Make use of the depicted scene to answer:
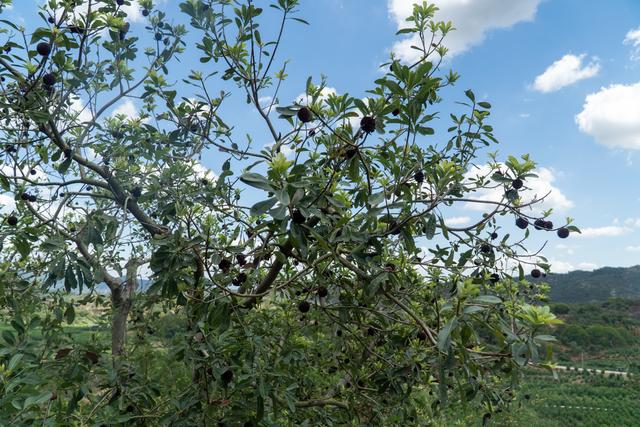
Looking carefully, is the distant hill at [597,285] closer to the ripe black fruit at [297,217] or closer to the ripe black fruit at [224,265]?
the ripe black fruit at [224,265]

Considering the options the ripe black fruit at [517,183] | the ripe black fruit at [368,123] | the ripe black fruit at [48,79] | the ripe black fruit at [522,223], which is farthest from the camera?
the ripe black fruit at [48,79]

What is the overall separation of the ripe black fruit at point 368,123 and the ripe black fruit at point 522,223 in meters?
1.03

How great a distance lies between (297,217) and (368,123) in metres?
0.52

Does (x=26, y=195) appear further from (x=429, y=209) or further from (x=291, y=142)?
(x=429, y=209)

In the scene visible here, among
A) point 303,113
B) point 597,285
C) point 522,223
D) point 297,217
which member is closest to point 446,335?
point 297,217

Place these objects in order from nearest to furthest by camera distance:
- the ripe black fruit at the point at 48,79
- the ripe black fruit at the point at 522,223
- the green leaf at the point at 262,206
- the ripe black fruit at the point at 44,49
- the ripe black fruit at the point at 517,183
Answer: the green leaf at the point at 262,206 < the ripe black fruit at the point at 517,183 < the ripe black fruit at the point at 522,223 < the ripe black fruit at the point at 44,49 < the ripe black fruit at the point at 48,79

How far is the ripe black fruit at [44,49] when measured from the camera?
2490 mm

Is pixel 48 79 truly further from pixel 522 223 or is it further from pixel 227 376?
pixel 522 223

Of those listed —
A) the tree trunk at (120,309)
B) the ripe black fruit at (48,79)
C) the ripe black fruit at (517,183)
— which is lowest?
the tree trunk at (120,309)

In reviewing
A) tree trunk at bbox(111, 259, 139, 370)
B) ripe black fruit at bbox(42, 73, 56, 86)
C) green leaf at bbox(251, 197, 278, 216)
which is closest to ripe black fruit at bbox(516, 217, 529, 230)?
green leaf at bbox(251, 197, 278, 216)

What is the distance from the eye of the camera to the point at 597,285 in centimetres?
5075

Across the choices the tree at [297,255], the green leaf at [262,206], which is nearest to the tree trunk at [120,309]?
the tree at [297,255]

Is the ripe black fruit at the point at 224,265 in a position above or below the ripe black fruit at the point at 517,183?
below

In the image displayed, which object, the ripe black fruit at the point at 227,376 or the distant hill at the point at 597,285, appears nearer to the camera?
the ripe black fruit at the point at 227,376
